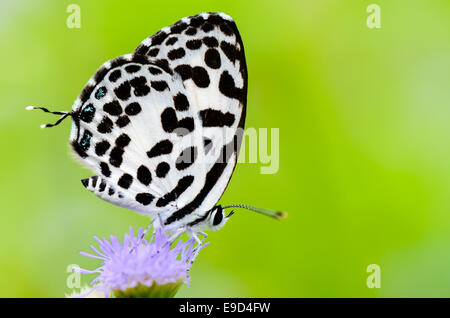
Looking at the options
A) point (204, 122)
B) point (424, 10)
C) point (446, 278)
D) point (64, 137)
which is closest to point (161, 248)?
point (204, 122)

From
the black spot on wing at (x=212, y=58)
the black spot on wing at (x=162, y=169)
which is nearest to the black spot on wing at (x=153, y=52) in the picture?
the black spot on wing at (x=212, y=58)

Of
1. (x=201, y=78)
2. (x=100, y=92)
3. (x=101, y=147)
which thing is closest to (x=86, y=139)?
(x=101, y=147)

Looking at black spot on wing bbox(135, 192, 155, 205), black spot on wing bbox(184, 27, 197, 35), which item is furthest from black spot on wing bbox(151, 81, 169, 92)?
black spot on wing bbox(135, 192, 155, 205)

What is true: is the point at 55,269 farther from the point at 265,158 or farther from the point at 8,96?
the point at 265,158

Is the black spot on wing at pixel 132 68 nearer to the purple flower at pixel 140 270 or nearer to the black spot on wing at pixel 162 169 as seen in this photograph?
the black spot on wing at pixel 162 169

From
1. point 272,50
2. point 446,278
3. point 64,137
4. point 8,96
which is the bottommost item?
point 446,278

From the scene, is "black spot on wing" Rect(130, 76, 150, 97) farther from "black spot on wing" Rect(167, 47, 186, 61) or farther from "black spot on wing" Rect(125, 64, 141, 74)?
"black spot on wing" Rect(167, 47, 186, 61)

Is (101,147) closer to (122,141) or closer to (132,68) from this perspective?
(122,141)
